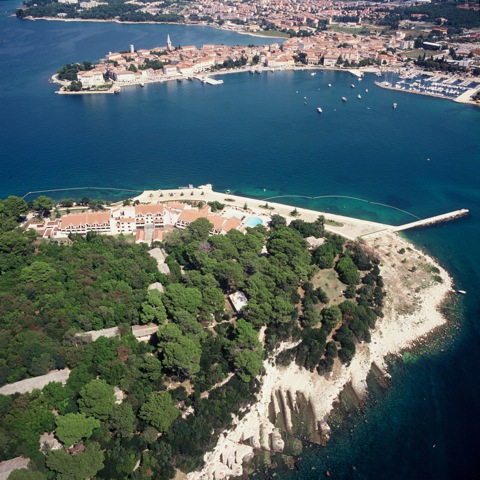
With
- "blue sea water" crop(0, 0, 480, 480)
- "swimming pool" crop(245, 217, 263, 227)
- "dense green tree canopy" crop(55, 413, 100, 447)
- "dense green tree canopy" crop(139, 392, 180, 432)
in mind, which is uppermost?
"dense green tree canopy" crop(55, 413, 100, 447)

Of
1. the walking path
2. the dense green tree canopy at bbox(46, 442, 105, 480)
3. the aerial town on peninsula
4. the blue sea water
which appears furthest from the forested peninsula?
the aerial town on peninsula

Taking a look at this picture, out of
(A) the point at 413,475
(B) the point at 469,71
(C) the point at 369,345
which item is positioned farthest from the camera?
(B) the point at 469,71

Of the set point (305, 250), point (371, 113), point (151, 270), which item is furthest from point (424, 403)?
point (371, 113)

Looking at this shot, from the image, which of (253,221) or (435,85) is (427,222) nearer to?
(253,221)

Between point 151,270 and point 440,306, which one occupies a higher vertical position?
→ point 151,270

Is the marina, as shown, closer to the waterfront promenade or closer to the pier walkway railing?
the pier walkway railing

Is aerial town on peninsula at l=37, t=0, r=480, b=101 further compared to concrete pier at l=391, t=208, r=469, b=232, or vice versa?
aerial town on peninsula at l=37, t=0, r=480, b=101

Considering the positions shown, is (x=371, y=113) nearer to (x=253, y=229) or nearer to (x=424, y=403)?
(x=253, y=229)
